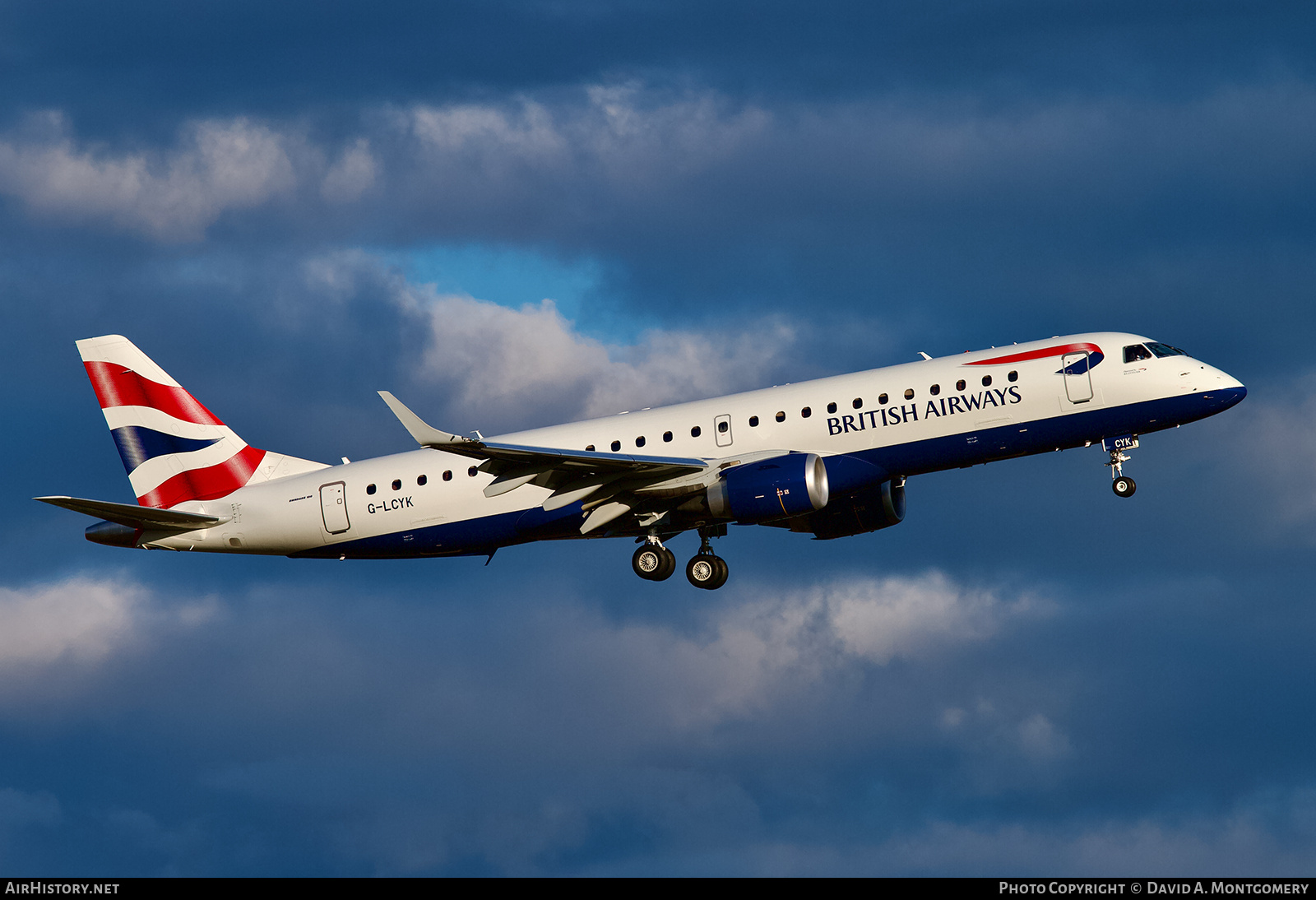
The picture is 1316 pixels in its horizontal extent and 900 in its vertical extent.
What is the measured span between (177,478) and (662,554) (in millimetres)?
17854

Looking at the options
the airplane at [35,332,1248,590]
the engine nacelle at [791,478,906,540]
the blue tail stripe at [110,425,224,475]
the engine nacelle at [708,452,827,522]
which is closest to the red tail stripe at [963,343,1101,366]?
the airplane at [35,332,1248,590]

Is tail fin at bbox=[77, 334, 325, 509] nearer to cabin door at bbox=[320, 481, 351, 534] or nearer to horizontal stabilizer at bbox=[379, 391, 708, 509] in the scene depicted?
cabin door at bbox=[320, 481, 351, 534]

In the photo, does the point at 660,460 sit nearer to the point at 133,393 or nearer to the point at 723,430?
the point at 723,430

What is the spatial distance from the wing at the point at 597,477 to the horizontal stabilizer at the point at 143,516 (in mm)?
10765

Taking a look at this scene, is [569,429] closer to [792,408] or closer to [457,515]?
[457,515]

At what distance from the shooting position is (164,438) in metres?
52.3

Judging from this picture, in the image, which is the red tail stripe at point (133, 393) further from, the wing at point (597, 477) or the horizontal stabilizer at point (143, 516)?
the wing at point (597, 477)

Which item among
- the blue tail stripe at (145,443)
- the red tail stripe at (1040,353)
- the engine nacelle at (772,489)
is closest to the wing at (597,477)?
the engine nacelle at (772,489)

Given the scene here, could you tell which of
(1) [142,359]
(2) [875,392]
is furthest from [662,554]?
(1) [142,359]

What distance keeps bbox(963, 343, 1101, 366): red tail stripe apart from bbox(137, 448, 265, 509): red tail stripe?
2534 centimetres

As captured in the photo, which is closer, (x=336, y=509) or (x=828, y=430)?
(x=828, y=430)

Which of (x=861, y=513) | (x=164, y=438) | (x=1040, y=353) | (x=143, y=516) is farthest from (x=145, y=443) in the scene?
(x=1040, y=353)

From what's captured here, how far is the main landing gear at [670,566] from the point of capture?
1896 inches

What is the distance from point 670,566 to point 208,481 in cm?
1688
